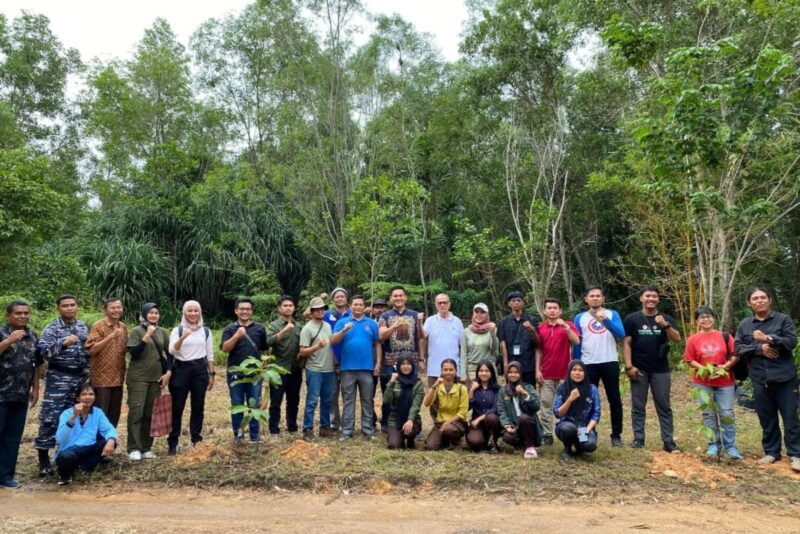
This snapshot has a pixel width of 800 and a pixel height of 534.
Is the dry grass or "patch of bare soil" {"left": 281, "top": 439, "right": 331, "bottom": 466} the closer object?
the dry grass

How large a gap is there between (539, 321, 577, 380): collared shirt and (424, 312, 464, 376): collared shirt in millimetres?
921

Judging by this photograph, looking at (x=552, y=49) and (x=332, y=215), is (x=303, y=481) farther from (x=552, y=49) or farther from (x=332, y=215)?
(x=332, y=215)

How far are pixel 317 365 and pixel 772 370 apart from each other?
4492 millimetres

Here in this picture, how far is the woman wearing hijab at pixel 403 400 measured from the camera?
5.73 m

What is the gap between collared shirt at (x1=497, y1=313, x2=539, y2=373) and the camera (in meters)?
6.00

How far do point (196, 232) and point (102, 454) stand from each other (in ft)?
41.4

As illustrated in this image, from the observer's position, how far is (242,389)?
18.9 ft

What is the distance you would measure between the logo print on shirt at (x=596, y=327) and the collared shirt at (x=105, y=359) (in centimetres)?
468

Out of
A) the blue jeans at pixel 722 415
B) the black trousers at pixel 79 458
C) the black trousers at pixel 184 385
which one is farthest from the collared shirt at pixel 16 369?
the blue jeans at pixel 722 415

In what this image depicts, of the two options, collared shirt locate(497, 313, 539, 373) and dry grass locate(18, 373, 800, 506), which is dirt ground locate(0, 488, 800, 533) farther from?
collared shirt locate(497, 313, 539, 373)

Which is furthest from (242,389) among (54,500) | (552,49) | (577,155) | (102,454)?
(577,155)

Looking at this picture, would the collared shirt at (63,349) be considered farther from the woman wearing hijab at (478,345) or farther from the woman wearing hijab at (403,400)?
the woman wearing hijab at (478,345)

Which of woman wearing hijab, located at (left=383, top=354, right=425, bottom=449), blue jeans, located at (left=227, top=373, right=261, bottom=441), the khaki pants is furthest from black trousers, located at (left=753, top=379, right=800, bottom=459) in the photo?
blue jeans, located at (left=227, top=373, right=261, bottom=441)

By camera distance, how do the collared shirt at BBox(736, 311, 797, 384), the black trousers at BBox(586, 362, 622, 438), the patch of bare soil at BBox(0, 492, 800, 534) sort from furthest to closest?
1. the black trousers at BBox(586, 362, 622, 438)
2. the collared shirt at BBox(736, 311, 797, 384)
3. the patch of bare soil at BBox(0, 492, 800, 534)
